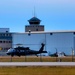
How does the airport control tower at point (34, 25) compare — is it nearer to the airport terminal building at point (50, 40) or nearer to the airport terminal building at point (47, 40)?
the airport terminal building at point (47, 40)

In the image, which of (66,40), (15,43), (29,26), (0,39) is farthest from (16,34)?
(29,26)

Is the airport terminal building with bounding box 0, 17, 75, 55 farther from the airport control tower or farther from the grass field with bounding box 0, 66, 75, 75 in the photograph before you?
the grass field with bounding box 0, 66, 75, 75

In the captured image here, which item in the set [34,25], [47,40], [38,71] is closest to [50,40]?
[47,40]

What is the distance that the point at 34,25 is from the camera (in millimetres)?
120500

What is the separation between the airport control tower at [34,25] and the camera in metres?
118

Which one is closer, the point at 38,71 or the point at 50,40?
the point at 38,71

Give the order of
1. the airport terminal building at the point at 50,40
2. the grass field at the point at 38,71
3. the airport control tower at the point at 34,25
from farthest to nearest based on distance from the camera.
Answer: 1. the airport control tower at the point at 34,25
2. the airport terminal building at the point at 50,40
3. the grass field at the point at 38,71

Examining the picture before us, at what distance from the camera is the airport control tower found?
118 metres

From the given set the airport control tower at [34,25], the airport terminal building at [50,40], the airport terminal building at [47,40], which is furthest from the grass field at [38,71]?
the airport control tower at [34,25]

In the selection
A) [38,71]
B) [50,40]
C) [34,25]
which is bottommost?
[38,71]

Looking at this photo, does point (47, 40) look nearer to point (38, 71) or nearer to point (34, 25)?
point (34, 25)

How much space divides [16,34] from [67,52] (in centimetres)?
1866

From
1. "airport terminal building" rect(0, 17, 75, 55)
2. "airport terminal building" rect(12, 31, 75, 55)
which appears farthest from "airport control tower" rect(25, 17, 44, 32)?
"airport terminal building" rect(12, 31, 75, 55)

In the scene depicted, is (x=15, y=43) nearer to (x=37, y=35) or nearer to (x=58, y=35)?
(x=37, y=35)
